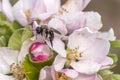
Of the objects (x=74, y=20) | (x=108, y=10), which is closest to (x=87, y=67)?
(x=74, y=20)

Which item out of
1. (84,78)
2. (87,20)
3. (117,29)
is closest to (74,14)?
(87,20)

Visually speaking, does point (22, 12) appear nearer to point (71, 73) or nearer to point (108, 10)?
point (71, 73)

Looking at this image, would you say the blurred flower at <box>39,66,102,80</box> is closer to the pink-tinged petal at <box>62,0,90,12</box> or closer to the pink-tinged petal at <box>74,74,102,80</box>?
the pink-tinged petal at <box>74,74,102,80</box>

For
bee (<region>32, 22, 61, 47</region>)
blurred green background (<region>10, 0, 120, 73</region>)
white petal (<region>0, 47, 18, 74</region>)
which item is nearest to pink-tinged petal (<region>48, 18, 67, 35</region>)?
bee (<region>32, 22, 61, 47</region>)

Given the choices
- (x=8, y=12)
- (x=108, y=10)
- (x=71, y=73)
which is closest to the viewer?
(x=71, y=73)

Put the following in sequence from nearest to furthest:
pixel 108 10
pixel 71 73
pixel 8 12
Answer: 1. pixel 71 73
2. pixel 8 12
3. pixel 108 10
